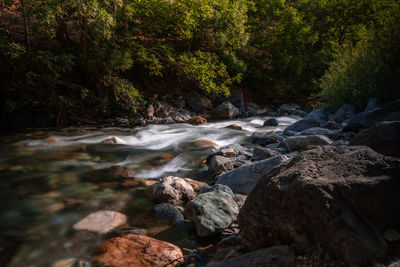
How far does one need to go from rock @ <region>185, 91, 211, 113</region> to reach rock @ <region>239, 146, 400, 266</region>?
1140cm

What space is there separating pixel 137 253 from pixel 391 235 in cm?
211

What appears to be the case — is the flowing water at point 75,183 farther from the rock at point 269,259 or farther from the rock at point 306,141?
the rock at point 306,141

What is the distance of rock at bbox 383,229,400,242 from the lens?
Answer: 4.97 ft

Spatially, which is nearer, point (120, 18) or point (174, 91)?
point (120, 18)

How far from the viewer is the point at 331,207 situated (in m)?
1.60

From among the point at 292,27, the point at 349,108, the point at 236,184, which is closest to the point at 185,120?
the point at 349,108

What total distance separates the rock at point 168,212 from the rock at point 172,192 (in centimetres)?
18

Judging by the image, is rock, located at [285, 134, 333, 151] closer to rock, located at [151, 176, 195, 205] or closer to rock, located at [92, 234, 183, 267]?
rock, located at [151, 176, 195, 205]

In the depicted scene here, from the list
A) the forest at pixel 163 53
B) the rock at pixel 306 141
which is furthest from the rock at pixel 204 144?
the forest at pixel 163 53

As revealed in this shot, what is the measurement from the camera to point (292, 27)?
1617 centimetres

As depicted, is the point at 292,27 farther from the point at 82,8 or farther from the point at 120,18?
the point at 82,8

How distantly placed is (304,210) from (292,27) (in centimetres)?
1695

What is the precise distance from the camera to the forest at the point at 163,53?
23.7 ft

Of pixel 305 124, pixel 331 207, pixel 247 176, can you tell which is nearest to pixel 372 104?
pixel 305 124
